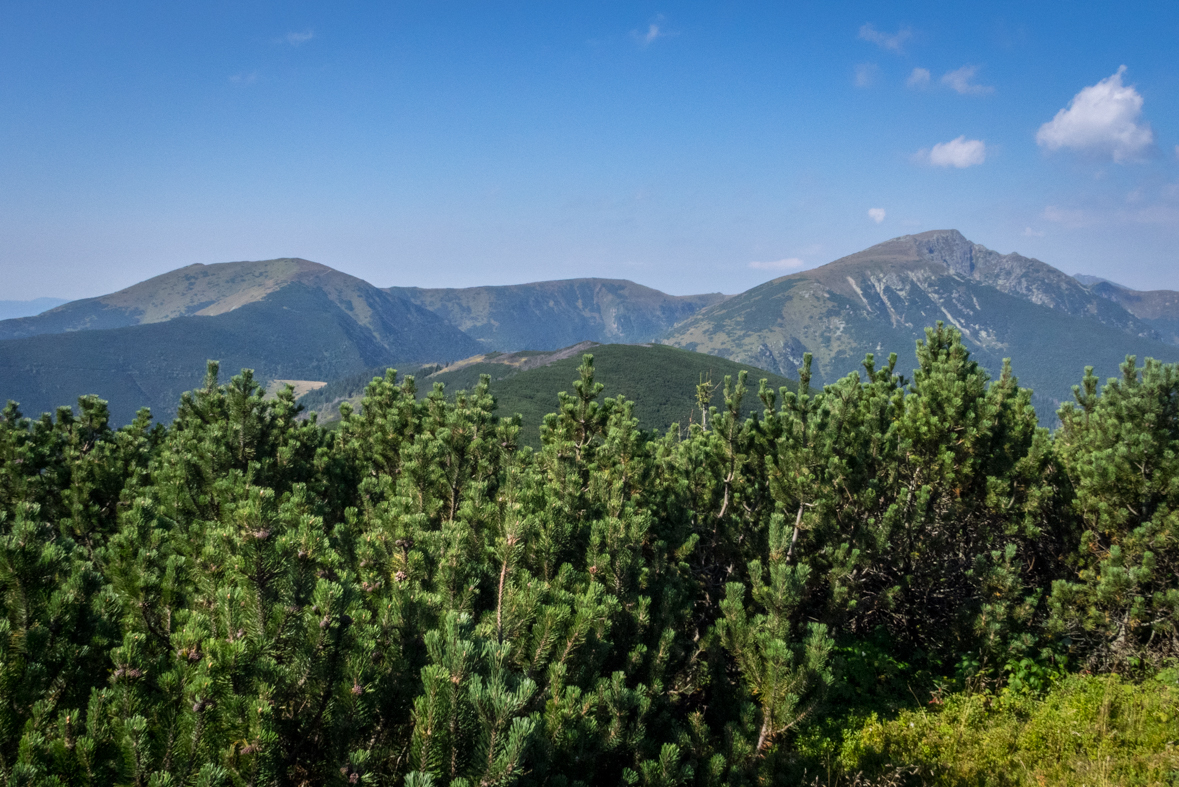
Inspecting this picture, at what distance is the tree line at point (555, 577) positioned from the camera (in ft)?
11.4

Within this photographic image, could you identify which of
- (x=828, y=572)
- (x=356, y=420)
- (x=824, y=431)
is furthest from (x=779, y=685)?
(x=356, y=420)

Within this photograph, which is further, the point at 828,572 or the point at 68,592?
the point at 828,572

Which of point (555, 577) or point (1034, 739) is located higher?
point (555, 577)

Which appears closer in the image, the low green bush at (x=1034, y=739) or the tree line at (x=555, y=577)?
the tree line at (x=555, y=577)

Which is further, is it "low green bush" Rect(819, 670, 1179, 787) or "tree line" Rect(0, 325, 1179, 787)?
"low green bush" Rect(819, 670, 1179, 787)

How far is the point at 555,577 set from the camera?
6.61 meters

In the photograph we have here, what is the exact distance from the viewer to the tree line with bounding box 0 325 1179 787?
347 cm

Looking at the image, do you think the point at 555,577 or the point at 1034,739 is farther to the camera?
the point at 1034,739

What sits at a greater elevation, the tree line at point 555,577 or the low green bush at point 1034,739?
the tree line at point 555,577

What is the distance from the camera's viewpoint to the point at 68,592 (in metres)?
3.78

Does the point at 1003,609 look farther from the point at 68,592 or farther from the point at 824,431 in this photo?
the point at 68,592

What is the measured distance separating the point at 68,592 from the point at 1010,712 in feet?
38.4

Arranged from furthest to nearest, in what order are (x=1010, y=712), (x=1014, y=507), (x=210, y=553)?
(x=1014, y=507)
(x=1010, y=712)
(x=210, y=553)

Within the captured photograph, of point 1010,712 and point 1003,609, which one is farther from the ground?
point 1003,609
